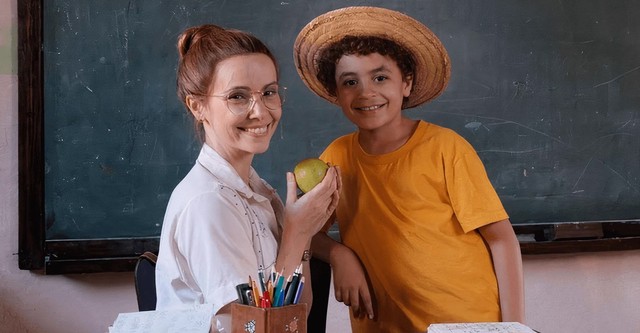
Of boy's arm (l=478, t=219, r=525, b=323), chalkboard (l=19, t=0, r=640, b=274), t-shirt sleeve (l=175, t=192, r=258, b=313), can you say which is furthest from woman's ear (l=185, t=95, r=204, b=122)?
chalkboard (l=19, t=0, r=640, b=274)

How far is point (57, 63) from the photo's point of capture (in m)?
2.60

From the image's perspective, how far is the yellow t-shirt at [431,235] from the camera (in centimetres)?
171

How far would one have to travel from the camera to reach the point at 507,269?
5.61 feet

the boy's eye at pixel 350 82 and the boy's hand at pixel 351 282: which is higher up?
the boy's eye at pixel 350 82

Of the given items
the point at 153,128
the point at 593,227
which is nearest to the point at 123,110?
the point at 153,128

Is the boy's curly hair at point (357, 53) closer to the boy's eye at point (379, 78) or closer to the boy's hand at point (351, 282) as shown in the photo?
the boy's eye at point (379, 78)

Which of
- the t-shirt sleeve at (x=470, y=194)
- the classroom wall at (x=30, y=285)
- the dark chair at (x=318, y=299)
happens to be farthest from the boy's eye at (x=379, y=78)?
the classroom wall at (x=30, y=285)

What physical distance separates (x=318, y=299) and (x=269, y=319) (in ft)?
1.89

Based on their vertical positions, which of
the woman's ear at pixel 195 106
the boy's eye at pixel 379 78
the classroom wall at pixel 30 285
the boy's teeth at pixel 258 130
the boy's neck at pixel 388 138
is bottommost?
the classroom wall at pixel 30 285

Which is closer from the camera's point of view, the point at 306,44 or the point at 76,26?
the point at 306,44

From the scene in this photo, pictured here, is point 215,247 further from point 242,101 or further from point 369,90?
point 369,90

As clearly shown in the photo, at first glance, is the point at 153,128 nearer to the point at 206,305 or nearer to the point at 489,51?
the point at 489,51

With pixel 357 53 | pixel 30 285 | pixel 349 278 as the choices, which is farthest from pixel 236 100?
pixel 30 285

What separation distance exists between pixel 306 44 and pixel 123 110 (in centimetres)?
101
